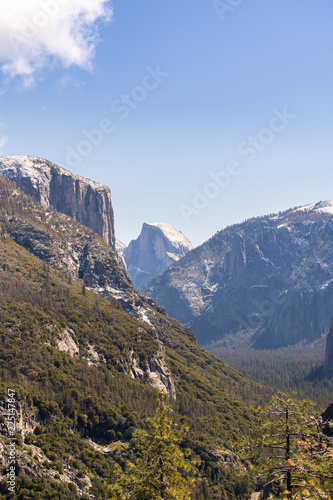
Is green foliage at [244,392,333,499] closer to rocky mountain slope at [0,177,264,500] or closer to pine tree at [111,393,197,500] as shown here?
pine tree at [111,393,197,500]

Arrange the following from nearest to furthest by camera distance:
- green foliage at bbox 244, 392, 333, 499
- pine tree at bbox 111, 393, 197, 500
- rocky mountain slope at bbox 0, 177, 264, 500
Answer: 1. green foliage at bbox 244, 392, 333, 499
2. pine tree at bbox 111, 393, 197, 500
3. rocky mountain slope at bbox 0, 177, 264, 500

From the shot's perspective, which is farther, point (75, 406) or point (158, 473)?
point (75, 406)

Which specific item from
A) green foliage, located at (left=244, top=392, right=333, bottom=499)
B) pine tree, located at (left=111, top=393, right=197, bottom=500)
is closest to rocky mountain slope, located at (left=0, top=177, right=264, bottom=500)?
pine tree, located at (left=111, top=393, right=197, bottom=500)

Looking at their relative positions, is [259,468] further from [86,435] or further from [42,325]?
[42,325]

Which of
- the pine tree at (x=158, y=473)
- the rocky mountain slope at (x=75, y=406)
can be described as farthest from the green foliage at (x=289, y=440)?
the rocky mountain slope at (x=75, y=406)

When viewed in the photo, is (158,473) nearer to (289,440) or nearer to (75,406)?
(289,440)

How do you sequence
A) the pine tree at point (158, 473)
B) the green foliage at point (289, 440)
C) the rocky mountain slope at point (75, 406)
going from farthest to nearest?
the rocky mountain slope at point (75, 406) < the pine tree at point (158, 473) < the green foliage at point (289, 440)

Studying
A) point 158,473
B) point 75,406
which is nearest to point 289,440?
point 158,473

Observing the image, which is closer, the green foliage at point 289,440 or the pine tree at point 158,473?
the green foliage at point 289,440

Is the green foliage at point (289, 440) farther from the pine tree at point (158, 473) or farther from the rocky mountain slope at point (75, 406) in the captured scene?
the rocky mountain slope at point (75, 406)
